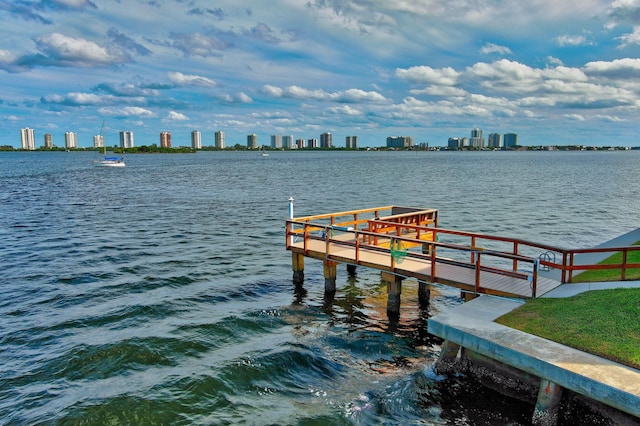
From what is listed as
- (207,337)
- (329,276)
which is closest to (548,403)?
(207,337)

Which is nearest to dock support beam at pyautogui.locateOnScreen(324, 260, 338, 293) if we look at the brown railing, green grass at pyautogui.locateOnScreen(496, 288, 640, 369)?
the brown railing

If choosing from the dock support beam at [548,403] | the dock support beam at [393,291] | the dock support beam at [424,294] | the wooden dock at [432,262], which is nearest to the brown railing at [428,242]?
the wooden dock at [432,262]

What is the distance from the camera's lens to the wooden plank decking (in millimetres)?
12977

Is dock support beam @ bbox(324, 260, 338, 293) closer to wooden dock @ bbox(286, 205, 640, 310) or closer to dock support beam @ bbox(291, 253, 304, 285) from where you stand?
wooden dock @ bbox(286, 205, 640, 310)

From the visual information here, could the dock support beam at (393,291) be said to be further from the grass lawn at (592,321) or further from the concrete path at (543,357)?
the grass lawn at (592,321)

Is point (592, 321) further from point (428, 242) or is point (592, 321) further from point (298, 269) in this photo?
point (298, 269)

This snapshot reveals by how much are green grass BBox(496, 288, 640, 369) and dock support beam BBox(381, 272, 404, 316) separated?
4576 millimetres

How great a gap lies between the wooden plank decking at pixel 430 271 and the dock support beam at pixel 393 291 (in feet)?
0.96

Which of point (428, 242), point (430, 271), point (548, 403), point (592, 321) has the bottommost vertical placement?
point (548, 403)

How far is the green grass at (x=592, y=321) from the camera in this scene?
8828mm

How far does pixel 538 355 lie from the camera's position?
873cm

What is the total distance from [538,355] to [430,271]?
598 cm

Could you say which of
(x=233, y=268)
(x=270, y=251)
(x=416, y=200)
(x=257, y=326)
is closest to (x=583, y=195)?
(x=416, y=200)

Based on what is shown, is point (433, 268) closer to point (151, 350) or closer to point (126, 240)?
point (151, 350)
